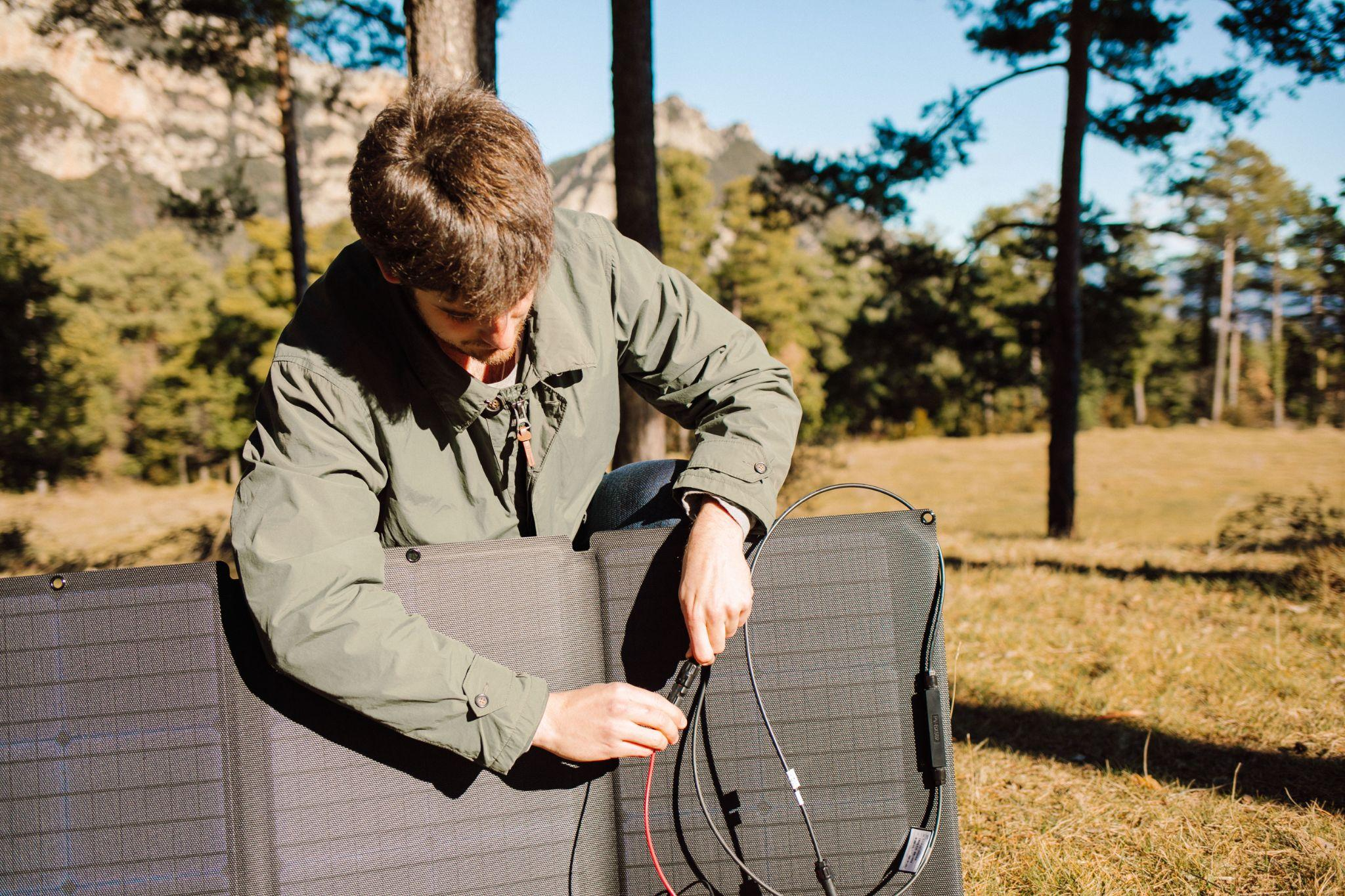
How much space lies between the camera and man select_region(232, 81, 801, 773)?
1.53 m

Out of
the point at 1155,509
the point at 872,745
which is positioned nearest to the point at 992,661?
the point at 872,745

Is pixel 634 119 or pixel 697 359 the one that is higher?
pixel 634 119

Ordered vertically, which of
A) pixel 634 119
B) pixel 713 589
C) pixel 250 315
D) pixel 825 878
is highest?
pixel 250 315

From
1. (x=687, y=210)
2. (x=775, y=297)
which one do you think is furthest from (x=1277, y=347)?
(x=687, y=210)

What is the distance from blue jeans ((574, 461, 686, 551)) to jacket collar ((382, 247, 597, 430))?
1.25 ft

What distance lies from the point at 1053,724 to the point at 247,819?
8.63 ft

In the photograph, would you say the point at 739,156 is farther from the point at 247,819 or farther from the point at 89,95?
the point at 247,819

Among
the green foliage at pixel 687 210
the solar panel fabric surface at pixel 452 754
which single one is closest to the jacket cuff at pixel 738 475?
the solar panel fabric surface at pixel 452 754

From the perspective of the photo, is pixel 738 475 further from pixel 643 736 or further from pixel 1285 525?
pixel 1285 525

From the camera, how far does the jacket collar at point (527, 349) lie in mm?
1775

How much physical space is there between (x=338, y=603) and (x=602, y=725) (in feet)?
1.93

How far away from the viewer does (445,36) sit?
3.55m

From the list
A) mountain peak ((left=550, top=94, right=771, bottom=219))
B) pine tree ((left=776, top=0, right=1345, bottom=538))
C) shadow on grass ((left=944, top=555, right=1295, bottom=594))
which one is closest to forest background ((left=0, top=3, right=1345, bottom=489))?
pine tree ((left=776, top=0, right=1345, bottom=538))

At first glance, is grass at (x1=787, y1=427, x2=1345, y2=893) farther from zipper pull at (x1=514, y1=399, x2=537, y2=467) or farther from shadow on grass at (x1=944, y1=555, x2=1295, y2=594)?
zipper pull at (x1=514, y1=399, x2=537, y2=467)
